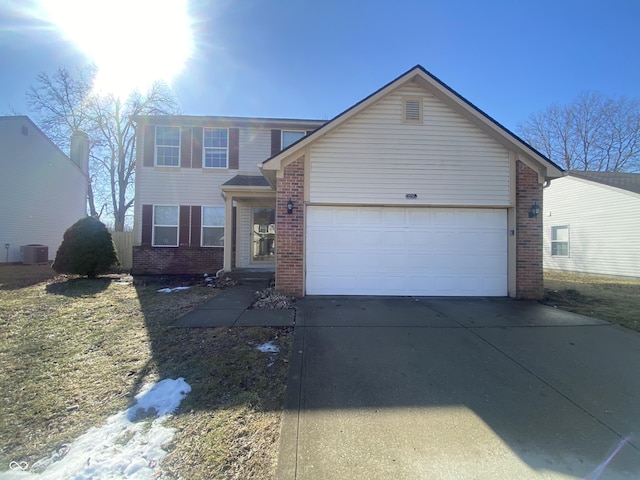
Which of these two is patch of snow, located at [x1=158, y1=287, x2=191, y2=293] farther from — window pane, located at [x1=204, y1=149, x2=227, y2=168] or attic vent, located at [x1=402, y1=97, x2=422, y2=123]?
attic vent, located at [x1=402, y1=97, x2=422, y2=123]

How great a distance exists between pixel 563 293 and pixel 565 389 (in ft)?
22.1

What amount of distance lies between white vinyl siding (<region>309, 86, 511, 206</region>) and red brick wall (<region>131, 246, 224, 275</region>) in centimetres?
679

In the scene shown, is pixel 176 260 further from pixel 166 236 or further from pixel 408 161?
pixel 408 161

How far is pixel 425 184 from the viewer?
7602 mm

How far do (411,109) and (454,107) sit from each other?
1074 mm

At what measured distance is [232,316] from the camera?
5.71m

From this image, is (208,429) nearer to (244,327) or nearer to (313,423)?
(313,423)

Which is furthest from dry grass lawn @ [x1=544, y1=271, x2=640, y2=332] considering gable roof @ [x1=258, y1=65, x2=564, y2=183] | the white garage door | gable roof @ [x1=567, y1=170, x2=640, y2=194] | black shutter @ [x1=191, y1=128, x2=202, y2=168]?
black shutter @ [x1=191, y1=128, x2=202, y2=168]

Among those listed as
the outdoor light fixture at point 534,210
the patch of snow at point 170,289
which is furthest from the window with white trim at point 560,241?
the patch of snow at point 170,289

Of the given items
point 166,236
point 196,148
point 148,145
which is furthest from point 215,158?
point 166,236

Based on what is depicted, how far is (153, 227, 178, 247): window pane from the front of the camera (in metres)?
12.5

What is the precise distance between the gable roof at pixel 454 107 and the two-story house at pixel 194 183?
197 inches

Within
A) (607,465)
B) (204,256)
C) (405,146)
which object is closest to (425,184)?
(405,146)

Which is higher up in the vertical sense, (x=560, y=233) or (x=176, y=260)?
(x=560, y=233)
